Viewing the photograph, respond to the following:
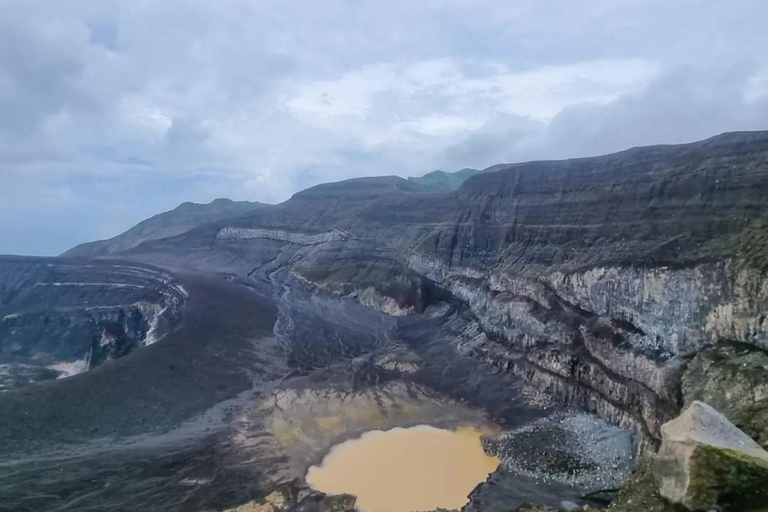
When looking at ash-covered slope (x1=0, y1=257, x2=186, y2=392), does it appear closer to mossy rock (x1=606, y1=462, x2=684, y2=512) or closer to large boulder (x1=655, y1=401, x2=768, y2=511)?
mossy rock (x1=606, y1=462, x2=684, y2=512)

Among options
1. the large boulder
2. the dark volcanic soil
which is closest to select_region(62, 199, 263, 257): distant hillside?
the dark volcanic soil

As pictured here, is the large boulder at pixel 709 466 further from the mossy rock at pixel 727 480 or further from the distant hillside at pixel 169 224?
the distant hillside at pixel 169 224

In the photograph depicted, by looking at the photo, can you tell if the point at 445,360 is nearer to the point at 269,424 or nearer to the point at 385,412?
the point at 385,412

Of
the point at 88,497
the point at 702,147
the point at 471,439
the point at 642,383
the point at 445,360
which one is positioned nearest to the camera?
the point at 88,497

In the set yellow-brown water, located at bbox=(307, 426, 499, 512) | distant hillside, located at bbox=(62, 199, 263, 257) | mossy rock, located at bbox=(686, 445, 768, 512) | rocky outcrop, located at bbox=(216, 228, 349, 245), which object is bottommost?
yellow-brown water, located at bbox=(307, 426, 499, 512)

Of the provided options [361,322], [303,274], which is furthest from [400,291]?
[303,274]

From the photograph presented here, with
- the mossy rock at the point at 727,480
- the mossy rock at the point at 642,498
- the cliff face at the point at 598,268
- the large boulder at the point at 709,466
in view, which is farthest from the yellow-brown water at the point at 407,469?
the mossy rock at the point at 727,480

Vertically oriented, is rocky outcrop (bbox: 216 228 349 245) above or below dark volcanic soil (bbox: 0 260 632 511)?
above
